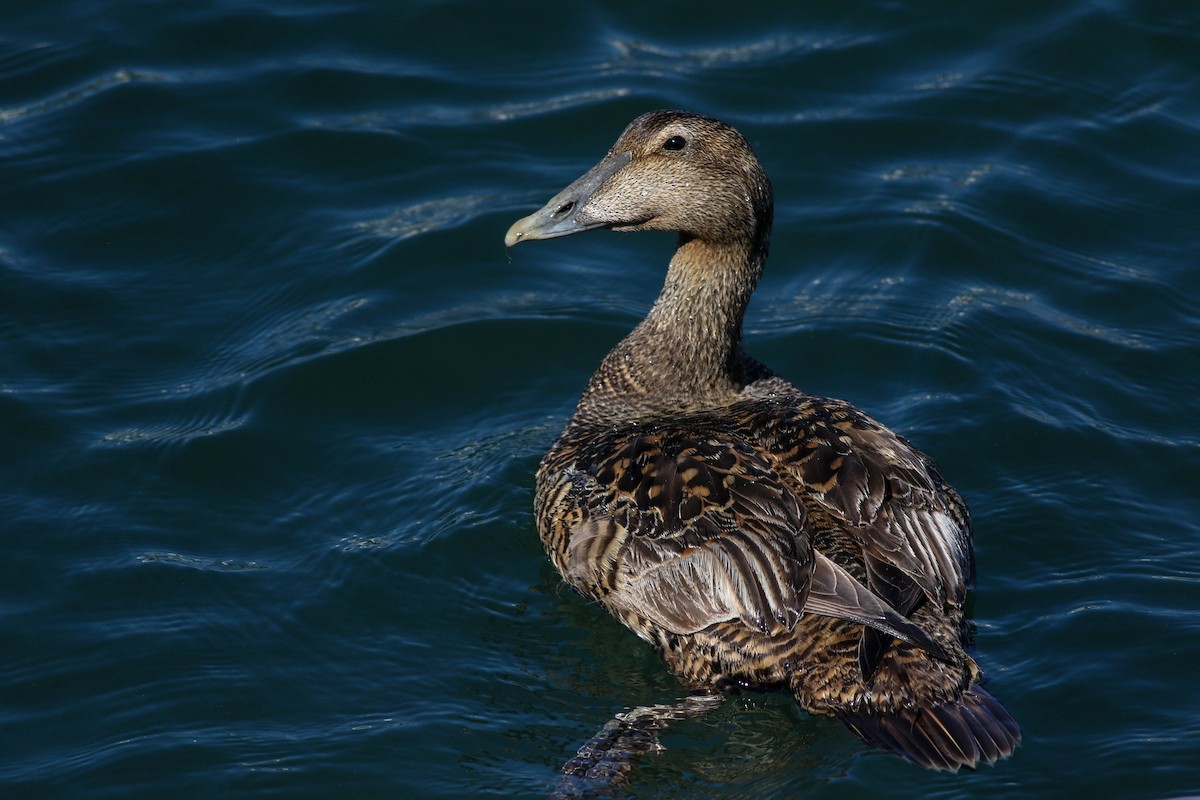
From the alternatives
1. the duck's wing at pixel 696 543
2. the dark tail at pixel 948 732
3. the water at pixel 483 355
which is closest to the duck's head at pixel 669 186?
the duck's wing at pixel 696 543

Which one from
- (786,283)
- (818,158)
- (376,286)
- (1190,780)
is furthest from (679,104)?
(1190,780)

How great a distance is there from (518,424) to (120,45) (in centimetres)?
420

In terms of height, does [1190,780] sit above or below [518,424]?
below

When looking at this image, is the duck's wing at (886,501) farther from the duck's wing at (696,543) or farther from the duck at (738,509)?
the duck's wing at (696,543)

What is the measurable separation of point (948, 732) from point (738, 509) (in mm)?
1123

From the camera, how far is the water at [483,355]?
5.83m

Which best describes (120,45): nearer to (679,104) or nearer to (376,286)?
(376,286)

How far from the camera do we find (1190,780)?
5457mm

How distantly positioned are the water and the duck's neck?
2.11ft

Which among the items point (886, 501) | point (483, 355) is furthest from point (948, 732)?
point (483, 355)

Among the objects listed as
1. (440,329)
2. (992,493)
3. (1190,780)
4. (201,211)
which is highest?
(201,211)

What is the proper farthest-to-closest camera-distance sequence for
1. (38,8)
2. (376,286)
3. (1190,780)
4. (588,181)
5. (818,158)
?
1. (38,8)
2. (818,158)
3. (376,286)
4. (588,181)
5. (1190,780)

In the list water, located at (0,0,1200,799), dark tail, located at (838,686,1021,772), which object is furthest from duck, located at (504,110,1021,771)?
water, located at (0,0,1200,799)

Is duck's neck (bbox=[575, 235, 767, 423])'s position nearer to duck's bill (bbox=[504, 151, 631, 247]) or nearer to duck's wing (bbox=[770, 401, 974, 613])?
duck's bill (bbox=[504, 151, 631, 247])
